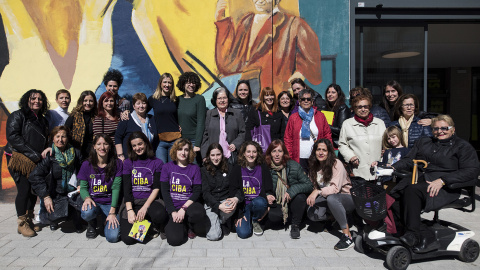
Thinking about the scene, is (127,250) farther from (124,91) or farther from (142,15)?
(142,15)

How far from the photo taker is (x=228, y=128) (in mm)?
4770

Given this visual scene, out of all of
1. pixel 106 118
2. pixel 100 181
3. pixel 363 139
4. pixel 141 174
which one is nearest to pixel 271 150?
pixel 363 139

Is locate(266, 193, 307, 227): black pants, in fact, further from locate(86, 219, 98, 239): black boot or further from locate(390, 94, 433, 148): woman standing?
locate(86, 219, 98, 239): black boot

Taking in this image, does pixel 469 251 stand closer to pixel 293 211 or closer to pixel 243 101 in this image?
pixel 293 211

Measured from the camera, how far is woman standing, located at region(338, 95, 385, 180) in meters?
4.30

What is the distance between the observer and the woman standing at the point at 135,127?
15.0 ft

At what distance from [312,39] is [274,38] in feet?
2.34

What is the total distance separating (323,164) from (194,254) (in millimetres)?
1975

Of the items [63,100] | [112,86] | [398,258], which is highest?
[112,86]

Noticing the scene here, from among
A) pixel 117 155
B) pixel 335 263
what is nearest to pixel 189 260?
pixel 335 263

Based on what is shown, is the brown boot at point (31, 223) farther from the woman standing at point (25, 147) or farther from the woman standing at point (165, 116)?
the woman standing at point (165, 116)

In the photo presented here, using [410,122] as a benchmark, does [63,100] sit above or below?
above

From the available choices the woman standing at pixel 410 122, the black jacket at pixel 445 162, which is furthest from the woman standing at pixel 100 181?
the woman standing at pixel 410 122

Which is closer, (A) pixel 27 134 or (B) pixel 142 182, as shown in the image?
(B) pixel 142 182
